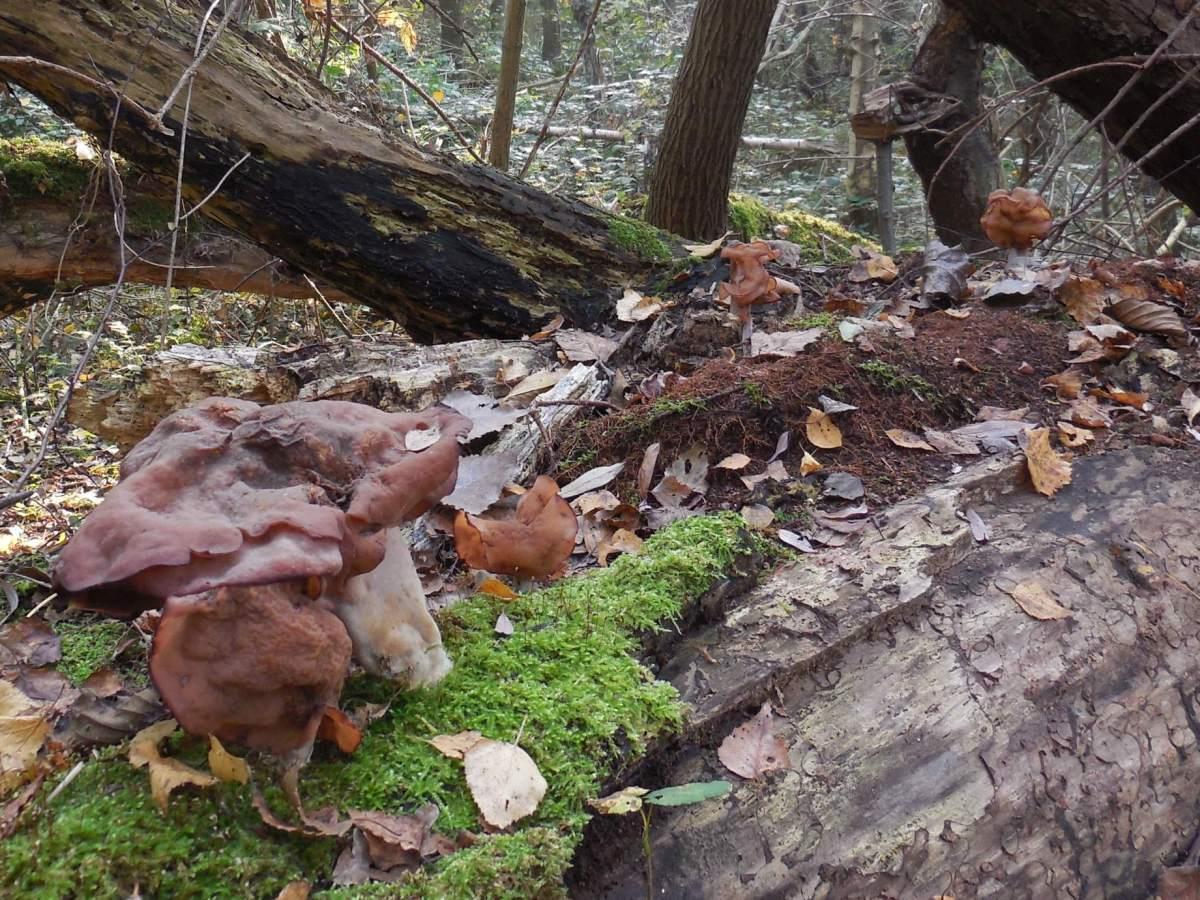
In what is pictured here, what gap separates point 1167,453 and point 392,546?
8.70 ft

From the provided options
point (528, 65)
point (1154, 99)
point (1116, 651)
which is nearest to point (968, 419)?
point (1116, 651)

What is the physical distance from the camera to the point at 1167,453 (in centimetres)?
287

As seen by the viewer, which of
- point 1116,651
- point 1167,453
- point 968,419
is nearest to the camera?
point 1116,651

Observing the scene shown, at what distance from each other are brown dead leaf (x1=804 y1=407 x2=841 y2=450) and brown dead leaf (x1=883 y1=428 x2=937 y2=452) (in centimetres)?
19

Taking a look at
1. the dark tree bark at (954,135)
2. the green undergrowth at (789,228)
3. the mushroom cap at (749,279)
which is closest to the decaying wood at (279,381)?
the mushroom cap at (749,279)

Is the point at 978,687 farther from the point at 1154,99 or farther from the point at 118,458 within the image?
the point at 118,458

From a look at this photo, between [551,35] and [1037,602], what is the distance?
22.2 meters

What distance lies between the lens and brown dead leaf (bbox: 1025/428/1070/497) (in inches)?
105

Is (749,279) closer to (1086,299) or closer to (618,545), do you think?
(1086,299)

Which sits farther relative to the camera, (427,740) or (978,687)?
(978,687)

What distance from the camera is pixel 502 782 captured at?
167cm

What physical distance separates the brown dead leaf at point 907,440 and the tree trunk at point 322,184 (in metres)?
2.03

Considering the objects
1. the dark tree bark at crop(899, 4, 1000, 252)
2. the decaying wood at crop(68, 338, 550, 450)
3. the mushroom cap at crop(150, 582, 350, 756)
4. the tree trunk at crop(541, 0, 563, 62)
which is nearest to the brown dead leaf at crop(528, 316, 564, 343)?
the decaying wood at crop(68, 338, 550, 450)

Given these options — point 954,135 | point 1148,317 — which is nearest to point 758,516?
point 1148,317
